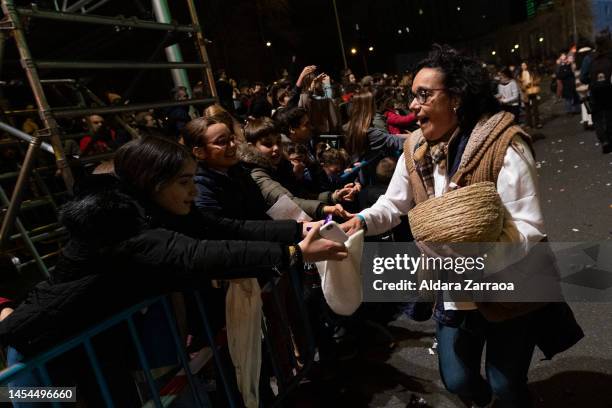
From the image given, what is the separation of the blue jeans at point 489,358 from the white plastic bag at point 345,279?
0.50m

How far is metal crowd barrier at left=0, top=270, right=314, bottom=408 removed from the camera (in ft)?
5.70

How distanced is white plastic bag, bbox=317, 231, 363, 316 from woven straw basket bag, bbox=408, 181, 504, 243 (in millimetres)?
533

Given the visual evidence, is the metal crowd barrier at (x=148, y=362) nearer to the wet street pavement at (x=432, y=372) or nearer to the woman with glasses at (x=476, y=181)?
the wet street pavement at (x=432, y=372)

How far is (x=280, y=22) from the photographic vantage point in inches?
1080

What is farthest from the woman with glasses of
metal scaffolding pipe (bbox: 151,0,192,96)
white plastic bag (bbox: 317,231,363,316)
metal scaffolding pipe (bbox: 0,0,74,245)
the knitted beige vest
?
metal scaffolding pipe (bbox: 151,0,192,96)

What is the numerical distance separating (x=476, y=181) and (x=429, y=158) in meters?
0.33

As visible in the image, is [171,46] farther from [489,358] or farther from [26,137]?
[489,358]

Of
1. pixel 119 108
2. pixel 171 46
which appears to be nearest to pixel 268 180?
pixel 119 108

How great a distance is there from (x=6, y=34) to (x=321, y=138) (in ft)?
10.3

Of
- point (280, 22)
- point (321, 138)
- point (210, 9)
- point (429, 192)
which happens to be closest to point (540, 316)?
point (429, 192)

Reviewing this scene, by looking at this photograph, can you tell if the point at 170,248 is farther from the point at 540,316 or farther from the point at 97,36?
the point at 97,36

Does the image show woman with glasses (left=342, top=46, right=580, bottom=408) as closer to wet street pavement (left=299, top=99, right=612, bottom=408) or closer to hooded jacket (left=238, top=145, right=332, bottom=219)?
wet street pavement (left=299, top=99, right=612, bottom=408)

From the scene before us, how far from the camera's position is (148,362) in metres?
2.16

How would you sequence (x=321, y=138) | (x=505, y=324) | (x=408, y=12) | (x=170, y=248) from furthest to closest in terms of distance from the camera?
(x=408, y=12), (x=321, y=138), (x=505, y=324), (x=170, y=248)
